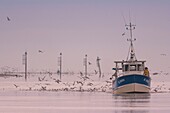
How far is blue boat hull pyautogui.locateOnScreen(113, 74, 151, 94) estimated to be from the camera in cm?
6238

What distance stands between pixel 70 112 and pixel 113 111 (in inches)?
102

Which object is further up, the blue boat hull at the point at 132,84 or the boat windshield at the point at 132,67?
the boat windshield at the point at 132,67

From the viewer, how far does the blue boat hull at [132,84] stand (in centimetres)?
6238

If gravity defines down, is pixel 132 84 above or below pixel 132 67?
below

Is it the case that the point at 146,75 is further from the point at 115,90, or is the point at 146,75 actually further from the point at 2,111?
the point at 2,111

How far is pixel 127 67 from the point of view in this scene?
6556 cm

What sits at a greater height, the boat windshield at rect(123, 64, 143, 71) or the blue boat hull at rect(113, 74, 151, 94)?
the boat windshield at rect(123, 64, 143, 71)

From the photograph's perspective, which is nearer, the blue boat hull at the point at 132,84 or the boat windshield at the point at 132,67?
the blue boat hull at the point at 132,84

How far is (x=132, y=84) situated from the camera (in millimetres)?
62812

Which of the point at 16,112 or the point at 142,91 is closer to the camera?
the point at 16,112

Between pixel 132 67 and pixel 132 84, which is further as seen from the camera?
pixel 132 67

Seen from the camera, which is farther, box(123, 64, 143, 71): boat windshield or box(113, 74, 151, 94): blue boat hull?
box(123, 64, 143, 71): boat windshield

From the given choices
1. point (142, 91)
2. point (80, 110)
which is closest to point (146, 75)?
point (142, 91)

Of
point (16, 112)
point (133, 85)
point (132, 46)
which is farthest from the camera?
point (132, 46)
